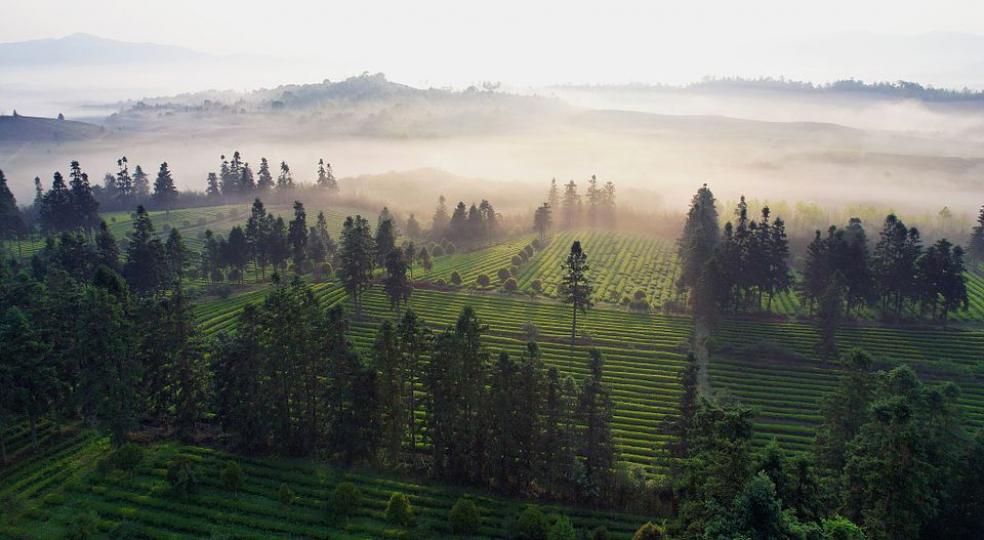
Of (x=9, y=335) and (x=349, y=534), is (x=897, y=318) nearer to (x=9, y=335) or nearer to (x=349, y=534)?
(x=349, y=534)

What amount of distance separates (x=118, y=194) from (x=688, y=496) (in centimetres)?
20504

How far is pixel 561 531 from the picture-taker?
42.9 m

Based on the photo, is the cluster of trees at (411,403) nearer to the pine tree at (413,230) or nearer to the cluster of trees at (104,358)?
the cluster of trees at (104,358)

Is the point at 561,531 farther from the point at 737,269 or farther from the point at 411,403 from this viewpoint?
the point at 737,269

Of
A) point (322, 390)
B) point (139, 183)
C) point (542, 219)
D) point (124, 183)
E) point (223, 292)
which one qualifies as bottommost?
point (322, 390)

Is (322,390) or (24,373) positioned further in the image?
(322,390)

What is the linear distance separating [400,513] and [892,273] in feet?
291

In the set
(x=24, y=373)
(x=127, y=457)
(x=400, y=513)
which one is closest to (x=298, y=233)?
(x=24, y=373)

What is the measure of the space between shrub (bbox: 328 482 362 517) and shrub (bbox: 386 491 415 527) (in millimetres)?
2550

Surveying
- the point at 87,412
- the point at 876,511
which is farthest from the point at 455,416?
the point at 87,412

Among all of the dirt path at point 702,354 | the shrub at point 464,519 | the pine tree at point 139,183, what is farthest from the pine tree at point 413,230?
the shrub at point 464,519

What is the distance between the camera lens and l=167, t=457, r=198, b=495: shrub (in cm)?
4691

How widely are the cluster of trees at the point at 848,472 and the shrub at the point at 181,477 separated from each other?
114ft

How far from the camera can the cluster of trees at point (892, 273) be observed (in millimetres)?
95500
